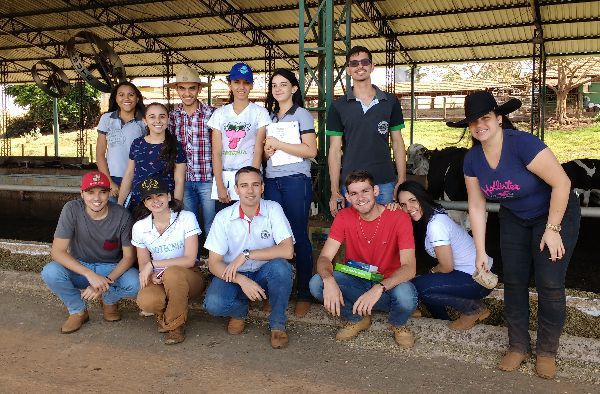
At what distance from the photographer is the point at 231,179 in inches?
157

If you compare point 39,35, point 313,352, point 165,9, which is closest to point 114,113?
point 313,352

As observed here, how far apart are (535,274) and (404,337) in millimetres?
852

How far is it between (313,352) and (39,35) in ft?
55.0

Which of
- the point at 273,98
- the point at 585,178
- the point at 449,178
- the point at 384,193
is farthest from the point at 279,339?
the point at 585,178

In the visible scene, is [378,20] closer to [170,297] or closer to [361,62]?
[361,62]

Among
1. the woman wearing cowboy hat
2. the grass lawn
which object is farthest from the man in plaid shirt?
the grass lawn

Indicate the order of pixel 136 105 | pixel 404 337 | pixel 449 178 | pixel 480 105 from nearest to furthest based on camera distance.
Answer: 1. pixel 480 105
2. pixel 404 337
3. pixel 136 105
4. pixel 449 178

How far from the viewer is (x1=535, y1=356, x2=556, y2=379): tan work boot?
2943 millimetres

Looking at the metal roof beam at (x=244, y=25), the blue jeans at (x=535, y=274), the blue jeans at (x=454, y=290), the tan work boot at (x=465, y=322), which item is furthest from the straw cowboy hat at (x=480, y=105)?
the metal roof beam at (x=244, y=25)

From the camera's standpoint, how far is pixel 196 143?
418cm

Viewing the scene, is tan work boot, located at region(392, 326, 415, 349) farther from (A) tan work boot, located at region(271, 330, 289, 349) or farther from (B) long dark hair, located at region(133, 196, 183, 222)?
(B) long dark hair, located at region(133, 196, 183, 222)

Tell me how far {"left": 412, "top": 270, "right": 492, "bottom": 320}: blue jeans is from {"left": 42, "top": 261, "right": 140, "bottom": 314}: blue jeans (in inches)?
75.9

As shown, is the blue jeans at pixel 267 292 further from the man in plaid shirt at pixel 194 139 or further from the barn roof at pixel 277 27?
the barn roof at pixel 277 27

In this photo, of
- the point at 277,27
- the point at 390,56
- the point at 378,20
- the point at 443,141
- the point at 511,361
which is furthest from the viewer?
the point at 443,141
